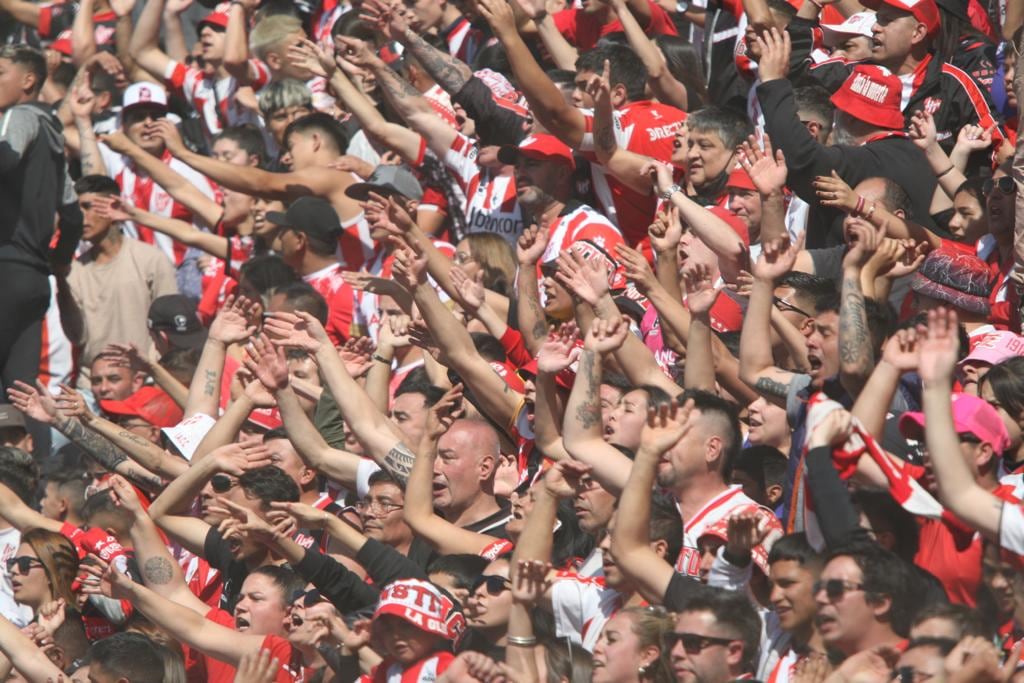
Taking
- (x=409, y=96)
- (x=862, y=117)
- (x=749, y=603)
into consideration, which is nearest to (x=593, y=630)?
(x=749, y=603)

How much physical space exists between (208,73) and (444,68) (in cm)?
478

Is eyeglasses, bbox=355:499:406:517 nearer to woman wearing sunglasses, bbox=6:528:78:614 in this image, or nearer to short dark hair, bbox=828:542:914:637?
woman wearing sunglasses, bbox=6:528:78:614

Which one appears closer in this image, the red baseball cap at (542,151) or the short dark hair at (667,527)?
the short dark hair at (667,527)

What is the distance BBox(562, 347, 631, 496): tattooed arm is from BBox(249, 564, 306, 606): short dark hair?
1.26 metres

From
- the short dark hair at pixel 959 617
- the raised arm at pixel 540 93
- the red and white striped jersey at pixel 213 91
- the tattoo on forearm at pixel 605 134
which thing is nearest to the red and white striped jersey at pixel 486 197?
the raised arm at pixel 540 93

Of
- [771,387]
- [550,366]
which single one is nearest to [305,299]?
[550,366]

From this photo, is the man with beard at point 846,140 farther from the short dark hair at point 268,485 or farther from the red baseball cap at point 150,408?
the red baseball cap at point 150,408

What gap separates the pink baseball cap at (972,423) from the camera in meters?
5.78

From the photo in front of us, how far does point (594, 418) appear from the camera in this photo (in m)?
6.46

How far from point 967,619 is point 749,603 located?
852 mm

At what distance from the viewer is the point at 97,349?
11.3 metres

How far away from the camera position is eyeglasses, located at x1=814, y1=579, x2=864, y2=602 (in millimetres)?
4891

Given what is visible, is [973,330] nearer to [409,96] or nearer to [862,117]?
[862,117]

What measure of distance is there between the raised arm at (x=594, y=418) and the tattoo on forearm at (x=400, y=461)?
45.3 inches
